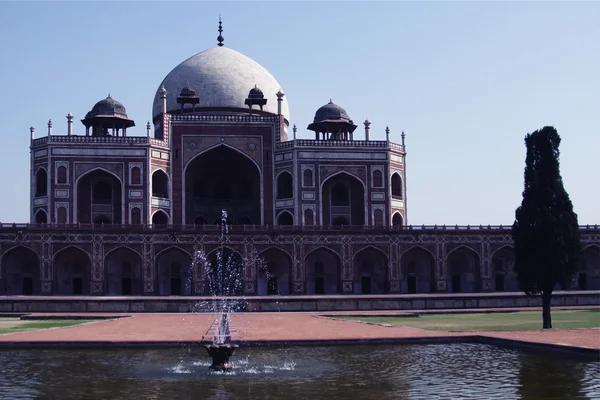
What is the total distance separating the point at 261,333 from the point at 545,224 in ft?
28.9

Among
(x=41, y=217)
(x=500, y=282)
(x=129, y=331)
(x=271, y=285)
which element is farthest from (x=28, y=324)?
(x=500, y=282)

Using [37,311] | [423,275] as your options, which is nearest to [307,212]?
[423,275]

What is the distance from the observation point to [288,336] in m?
19.7

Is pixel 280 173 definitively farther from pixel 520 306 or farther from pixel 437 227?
pixel 520 306

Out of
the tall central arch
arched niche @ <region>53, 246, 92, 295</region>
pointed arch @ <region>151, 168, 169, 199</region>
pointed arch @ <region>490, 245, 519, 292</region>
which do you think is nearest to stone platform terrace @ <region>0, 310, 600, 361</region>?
arched niche @ <region>53, 246, 92, 295</region>

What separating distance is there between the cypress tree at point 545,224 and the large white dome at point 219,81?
29.2 metres

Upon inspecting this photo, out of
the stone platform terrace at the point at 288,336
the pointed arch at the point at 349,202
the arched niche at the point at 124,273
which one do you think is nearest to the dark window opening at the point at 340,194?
the pointed arch at the point at 349,202

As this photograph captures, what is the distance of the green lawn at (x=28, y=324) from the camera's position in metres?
22.7

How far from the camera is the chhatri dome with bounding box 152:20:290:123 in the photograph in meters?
51.2

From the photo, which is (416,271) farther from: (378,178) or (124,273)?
(124,273)

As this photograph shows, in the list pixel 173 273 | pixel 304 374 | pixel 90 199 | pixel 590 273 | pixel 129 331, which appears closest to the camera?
pixel 304 374

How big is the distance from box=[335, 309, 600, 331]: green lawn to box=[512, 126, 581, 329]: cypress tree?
1.27m

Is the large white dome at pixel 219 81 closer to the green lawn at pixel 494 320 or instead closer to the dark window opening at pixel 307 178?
the dark window opening at pixel 307 178

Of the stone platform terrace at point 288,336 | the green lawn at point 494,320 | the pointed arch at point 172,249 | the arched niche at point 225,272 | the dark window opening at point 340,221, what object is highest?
the dark window opening at point 340,221
